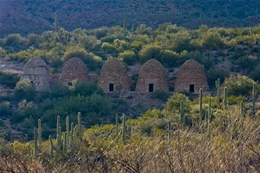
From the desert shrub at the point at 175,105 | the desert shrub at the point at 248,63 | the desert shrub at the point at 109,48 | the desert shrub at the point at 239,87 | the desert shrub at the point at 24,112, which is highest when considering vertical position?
the desert shrub at the point at 109,48

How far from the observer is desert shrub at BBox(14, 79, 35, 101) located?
1768 inches

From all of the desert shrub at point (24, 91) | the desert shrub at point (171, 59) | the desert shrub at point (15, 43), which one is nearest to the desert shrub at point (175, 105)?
the desert shrub at point (24, 91)

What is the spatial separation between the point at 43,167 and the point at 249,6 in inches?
2464

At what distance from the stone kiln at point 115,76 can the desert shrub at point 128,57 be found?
458cm

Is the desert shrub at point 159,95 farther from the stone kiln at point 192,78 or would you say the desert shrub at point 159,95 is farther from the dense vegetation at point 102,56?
the stone kiln at point 192,78

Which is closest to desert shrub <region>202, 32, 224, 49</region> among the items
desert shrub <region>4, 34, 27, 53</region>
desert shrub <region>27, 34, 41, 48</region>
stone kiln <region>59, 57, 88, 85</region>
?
stone kiln <region>59, 57, 88, 85</region>

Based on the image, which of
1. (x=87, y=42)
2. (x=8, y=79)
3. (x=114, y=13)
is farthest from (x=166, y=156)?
(x=114, y=13)

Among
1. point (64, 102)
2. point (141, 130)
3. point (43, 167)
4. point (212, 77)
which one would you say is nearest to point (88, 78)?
point (64, 102)

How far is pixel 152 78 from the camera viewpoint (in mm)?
44906

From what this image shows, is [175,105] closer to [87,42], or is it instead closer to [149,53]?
[149,53]

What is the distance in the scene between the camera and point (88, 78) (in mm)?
46625

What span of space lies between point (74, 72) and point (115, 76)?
2.64m

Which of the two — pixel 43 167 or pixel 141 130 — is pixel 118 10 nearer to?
pixel 141 130

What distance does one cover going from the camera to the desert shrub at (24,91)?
4491cm
